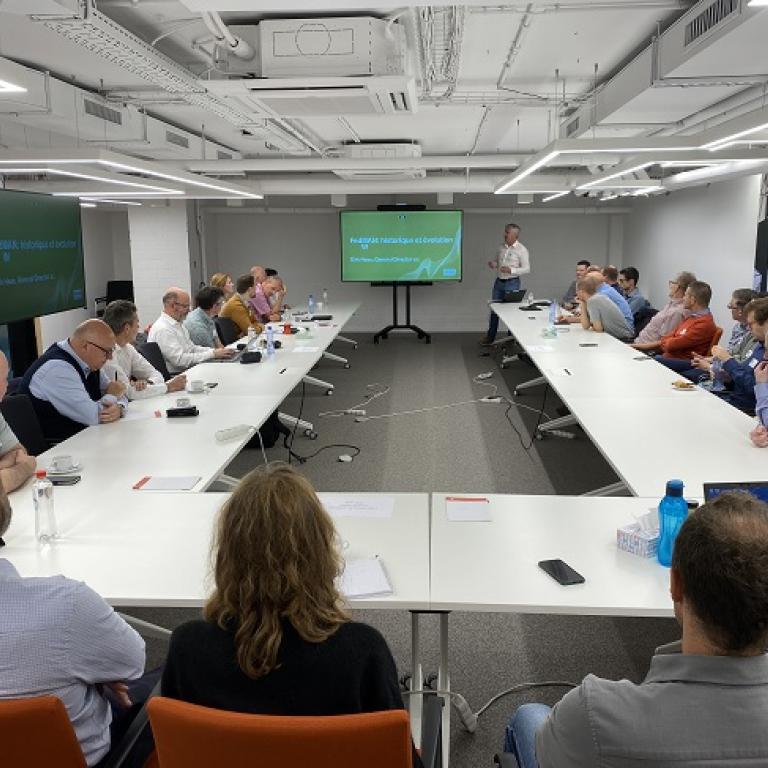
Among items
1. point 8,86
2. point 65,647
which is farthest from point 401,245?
point 65,647

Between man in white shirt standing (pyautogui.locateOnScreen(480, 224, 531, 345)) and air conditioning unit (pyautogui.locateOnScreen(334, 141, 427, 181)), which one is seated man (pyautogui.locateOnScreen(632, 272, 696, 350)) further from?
man in white shirt standing (pyautogui.locateOnScreen(480, 224, 531, 345))

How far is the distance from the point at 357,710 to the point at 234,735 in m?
0.26

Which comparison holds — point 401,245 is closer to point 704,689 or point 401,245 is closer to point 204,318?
point 204,318

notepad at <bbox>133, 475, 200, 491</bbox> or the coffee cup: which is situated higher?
the coffee cup

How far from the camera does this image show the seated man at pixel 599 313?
7723mm

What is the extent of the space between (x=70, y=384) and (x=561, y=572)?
2965 millimetres

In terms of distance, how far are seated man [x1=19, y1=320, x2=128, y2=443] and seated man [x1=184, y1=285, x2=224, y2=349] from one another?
9.08 ft

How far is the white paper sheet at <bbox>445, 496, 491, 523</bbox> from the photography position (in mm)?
2770

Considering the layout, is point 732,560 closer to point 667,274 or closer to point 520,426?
point 520,426

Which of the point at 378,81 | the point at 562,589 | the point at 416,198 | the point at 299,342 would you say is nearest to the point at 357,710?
the point at 562,589

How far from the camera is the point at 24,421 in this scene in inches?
154

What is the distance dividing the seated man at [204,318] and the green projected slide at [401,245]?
6.12m

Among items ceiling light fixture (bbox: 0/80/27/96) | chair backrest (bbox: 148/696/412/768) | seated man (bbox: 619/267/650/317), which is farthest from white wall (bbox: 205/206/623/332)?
chair backrest (bbox: 148/696/412/768)

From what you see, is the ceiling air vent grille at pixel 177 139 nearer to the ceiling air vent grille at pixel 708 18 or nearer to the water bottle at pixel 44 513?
the ceiling air vent grille at pixel 708 18
